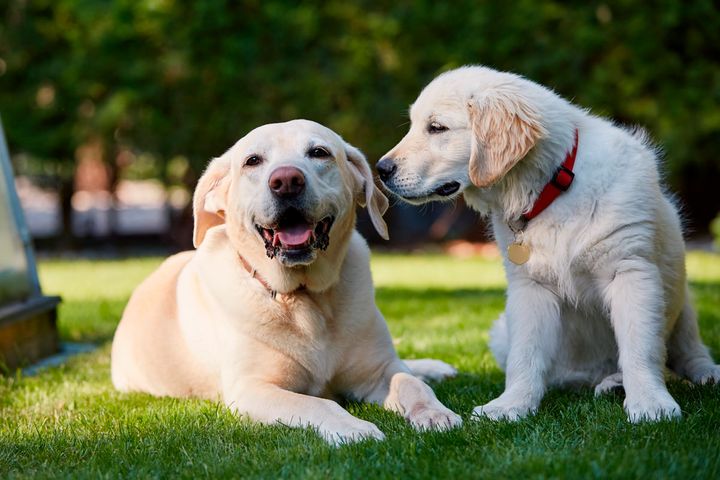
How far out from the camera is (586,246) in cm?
338

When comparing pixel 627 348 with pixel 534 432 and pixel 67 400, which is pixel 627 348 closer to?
pixel 534 432

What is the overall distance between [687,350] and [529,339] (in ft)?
2.96

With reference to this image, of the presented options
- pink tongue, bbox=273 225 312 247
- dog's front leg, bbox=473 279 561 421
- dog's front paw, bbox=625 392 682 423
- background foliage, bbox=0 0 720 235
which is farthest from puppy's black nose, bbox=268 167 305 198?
background foliage, bbox=0 0 720 235

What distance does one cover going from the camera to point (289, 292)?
3.70 meters

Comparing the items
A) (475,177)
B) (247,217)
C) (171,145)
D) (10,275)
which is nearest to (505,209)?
(475,177)

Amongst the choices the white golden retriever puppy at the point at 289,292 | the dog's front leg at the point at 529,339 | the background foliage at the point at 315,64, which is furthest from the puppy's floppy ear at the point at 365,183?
the background foliage at the point at 315,64

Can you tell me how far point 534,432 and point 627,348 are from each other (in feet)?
2.06

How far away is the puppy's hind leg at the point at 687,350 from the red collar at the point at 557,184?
37.5 inches

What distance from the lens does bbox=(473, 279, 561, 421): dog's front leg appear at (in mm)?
3414

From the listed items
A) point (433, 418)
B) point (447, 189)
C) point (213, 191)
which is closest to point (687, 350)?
point (447, 189)

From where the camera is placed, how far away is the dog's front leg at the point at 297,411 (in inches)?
120

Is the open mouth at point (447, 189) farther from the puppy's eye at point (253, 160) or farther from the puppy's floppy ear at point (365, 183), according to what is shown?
the puppy's eye at point (253, 160)

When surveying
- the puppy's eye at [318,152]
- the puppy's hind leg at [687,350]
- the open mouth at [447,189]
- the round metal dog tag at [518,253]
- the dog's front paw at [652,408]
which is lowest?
the puppy's hind leg at [687,350]

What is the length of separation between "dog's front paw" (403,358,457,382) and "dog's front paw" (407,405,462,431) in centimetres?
98
